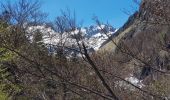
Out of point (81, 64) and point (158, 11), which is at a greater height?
point (81, 64)

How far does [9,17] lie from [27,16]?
1.56 meters

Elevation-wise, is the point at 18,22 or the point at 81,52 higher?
the point at 18,22

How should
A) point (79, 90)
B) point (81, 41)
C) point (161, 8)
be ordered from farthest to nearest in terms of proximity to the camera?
point (161, 8)
point (79, 90)
point (81, 41)

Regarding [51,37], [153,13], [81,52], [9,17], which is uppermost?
[9,17]

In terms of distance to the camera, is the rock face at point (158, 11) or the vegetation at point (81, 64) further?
the rock face at point (158, 11)

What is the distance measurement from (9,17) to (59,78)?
118ft

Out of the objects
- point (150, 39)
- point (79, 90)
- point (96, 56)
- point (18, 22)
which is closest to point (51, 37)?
point (18, 22)

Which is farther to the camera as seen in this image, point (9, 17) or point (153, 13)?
point (9, 17)

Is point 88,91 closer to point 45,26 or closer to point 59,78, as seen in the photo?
point 59,78

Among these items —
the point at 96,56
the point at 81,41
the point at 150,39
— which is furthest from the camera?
the point at 96,56

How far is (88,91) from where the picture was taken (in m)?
3.53

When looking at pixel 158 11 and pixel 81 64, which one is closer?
pixel 158 11

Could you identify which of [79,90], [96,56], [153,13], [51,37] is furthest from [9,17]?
[79,90]

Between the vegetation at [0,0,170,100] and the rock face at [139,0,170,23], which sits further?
the rock face at [139,0,170,23]
